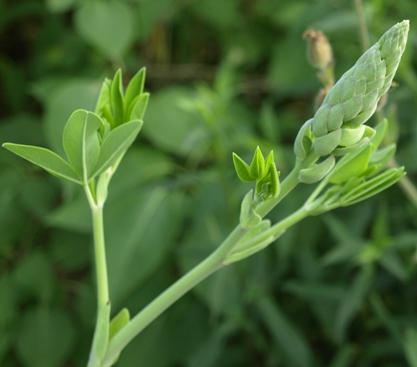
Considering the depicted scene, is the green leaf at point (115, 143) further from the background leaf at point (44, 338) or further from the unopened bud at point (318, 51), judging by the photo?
the background leaf at point (44, 338)

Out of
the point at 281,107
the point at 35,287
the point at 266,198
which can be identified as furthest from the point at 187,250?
the point at 281,107

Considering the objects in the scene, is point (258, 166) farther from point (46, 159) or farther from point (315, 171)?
point (46, 159)

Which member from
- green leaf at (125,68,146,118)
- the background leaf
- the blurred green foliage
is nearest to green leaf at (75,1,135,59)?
the blurred green foliage

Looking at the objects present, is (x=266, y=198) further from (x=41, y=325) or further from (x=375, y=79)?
(x=41, y=325)

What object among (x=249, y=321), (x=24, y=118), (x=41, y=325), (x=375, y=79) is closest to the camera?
(x=375, y=79)

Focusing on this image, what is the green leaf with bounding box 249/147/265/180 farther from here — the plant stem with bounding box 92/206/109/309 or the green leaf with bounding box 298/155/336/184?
the plant stem with bounding box 92/206/109/309

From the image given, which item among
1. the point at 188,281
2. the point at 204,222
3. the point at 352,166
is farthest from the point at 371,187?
the point at 204,222
